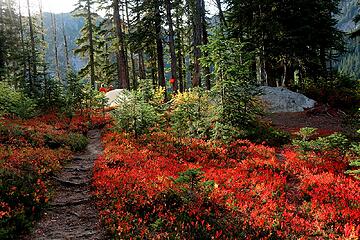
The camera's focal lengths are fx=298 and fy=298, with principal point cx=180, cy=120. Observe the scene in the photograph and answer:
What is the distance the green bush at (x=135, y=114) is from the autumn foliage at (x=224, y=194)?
1786mm

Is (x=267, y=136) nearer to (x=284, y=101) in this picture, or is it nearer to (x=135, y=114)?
(x=135, y=114)

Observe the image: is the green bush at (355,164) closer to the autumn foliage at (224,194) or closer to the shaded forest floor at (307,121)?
the autumn foliage at (224,194)

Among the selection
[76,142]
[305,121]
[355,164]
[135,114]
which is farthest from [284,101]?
[76,142]

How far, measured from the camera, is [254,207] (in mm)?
8477

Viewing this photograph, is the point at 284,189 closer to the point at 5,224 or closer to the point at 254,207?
the point at 254,207

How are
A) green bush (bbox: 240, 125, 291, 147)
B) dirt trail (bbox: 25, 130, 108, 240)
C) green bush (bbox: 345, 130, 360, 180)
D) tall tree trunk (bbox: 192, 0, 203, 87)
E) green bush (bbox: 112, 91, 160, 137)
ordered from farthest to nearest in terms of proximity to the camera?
tall tree trunk (bbox: 192, 0, 203, 87), green bush (bbox: 240, 125, 291, 147), green bush (bbox: 112, 91, 160, 137), green bush (bbox: 345, 130, 360, 180), dirt trail (bbox: 25, 130, 108, 240)

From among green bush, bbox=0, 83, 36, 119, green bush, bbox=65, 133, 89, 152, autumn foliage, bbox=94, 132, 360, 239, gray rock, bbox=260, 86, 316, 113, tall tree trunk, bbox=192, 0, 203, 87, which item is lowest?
autumn foliage, bbox=94, 132, 360, 239

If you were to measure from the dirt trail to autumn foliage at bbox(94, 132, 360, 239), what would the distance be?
0.36 meters

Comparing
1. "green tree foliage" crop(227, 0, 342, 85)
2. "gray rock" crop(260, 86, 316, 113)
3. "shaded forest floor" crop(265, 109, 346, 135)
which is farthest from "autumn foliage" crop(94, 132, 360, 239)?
"green tree foliage" crop(227, 0, 342, 85)

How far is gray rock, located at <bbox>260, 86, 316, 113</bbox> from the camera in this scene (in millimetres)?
24875

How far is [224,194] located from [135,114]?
7663 mm

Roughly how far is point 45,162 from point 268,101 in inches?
761

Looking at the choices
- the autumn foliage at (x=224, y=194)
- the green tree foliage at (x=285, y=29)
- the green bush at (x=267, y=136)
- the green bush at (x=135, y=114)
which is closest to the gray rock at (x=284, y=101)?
the green tree foliage at (x=285, y=29)

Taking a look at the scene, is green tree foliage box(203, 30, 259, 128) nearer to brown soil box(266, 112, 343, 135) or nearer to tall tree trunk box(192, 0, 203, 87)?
brown soil box(266, 112, 343, 135)
